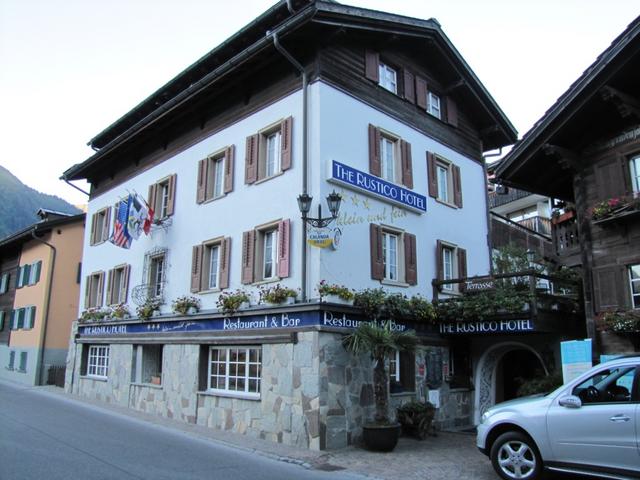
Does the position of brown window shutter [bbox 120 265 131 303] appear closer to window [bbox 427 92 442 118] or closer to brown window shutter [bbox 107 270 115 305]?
brown window shutter [bbox 107 270 115 305]

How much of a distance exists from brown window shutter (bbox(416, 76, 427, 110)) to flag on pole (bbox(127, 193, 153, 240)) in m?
8.77

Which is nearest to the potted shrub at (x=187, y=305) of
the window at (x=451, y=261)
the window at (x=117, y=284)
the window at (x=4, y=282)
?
the window at (x=117, y=284)

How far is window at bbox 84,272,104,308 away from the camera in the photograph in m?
20.7

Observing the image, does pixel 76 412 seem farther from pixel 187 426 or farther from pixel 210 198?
pixel 210 198

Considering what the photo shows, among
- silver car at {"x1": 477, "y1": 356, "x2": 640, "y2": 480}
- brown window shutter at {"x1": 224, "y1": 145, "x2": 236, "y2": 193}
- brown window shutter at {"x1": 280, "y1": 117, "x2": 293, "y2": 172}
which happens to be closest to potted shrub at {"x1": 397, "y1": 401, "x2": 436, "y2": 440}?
silver car at {"x1": 477, "y1": 356, "x2": 640, "y2": 480}

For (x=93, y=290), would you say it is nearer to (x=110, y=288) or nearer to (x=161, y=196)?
(x=110, y=288)

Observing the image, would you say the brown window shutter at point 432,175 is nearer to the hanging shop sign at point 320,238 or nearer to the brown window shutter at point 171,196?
the hanging shop sign at point 320,238

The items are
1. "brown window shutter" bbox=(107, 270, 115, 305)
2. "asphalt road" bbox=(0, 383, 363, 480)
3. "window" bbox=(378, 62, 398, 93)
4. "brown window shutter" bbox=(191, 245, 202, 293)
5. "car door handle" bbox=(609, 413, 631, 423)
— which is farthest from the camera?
"brown window shutter" bbox=(107, 270, 115, 305)

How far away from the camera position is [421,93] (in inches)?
659

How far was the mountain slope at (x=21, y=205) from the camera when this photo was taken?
106 m

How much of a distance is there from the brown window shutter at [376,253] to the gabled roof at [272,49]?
5.00 metres

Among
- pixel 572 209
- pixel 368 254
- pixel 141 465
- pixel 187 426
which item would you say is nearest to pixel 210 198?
pixel 368 254

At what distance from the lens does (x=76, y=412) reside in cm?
1520

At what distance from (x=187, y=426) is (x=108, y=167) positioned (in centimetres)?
1178
